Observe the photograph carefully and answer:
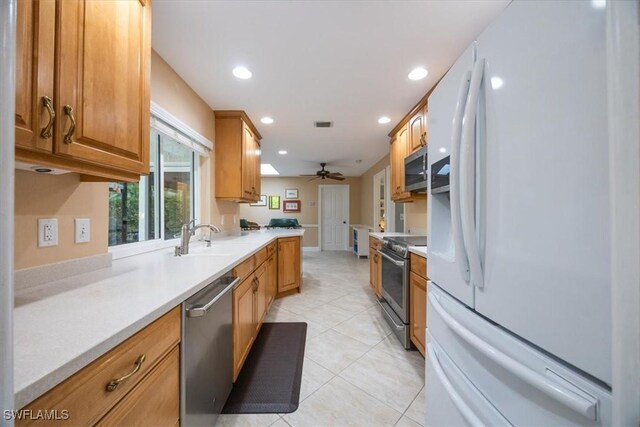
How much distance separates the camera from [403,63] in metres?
1.84

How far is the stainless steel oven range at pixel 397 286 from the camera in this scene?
1979 mm

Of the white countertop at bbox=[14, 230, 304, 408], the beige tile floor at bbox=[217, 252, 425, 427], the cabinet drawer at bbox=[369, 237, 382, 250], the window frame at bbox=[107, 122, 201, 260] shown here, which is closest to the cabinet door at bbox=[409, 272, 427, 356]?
the beige tile floor at bbox=[217, 252, 425, 427]

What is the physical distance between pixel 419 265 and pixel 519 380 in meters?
1.28

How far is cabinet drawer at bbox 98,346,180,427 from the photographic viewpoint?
24.9 inches

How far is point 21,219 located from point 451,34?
2.45 meters

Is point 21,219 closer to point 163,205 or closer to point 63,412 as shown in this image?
point 63,412

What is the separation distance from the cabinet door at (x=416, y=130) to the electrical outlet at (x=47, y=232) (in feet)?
9.13

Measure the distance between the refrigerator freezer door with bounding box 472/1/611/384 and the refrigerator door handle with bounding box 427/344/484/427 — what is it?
0.31m

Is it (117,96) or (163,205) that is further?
(163,205)

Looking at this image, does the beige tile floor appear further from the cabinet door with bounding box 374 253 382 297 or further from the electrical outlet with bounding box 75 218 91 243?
the electrical outlet with bounding box 75 218 91 243

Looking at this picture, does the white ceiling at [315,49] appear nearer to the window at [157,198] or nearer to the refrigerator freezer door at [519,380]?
the window at [157,198]

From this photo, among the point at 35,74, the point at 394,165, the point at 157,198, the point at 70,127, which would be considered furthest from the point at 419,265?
the point at 157,198

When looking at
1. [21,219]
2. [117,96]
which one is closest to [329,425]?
[21,219]

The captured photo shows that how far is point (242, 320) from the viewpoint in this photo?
1.64 meters
